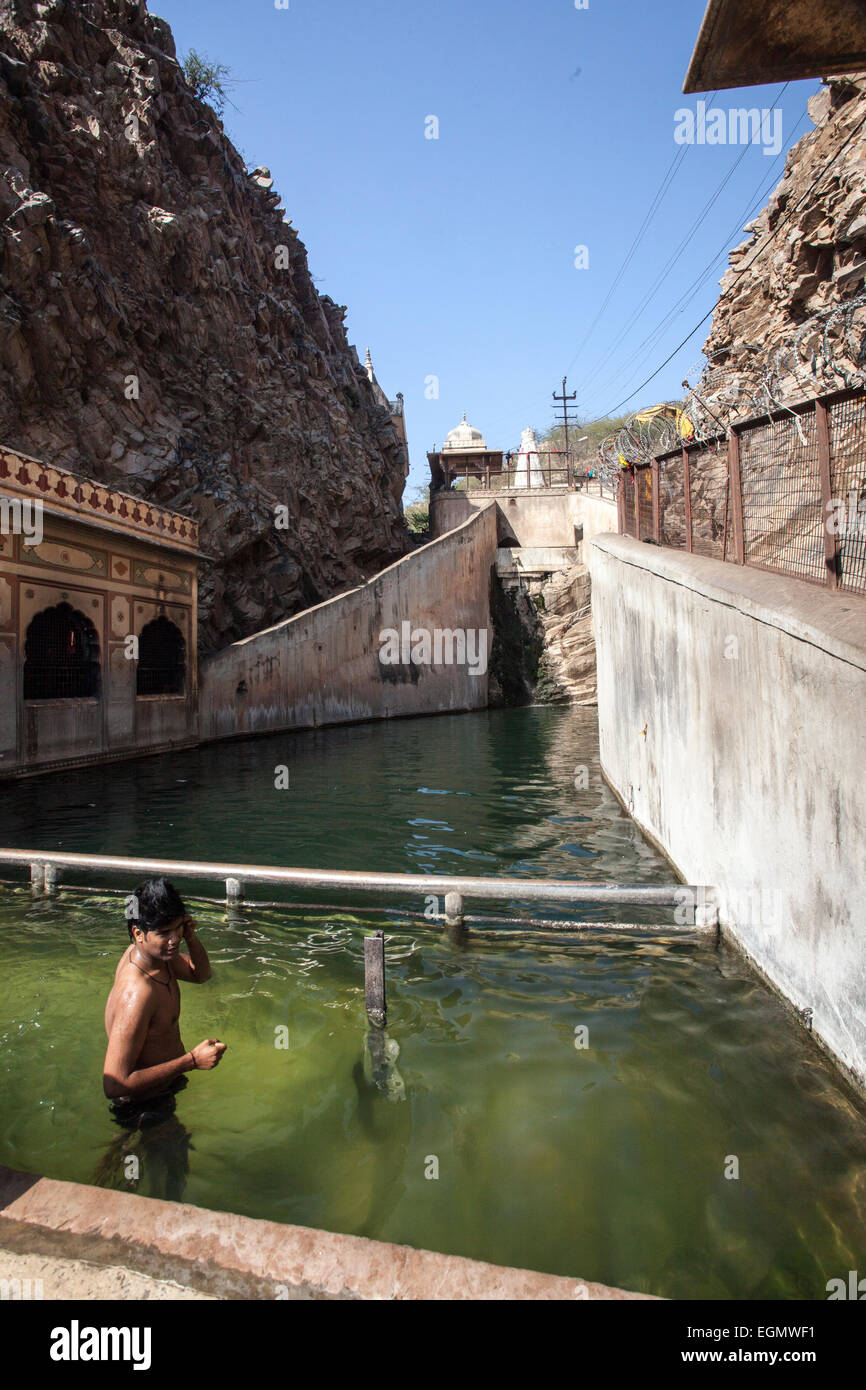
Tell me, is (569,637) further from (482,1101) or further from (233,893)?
(482,1101)

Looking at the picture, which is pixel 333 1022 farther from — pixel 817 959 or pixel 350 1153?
pixel 817 959

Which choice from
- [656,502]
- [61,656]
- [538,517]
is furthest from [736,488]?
[538,517]

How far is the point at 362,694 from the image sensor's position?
915 inches

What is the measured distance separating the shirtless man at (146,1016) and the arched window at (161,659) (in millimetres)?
14463

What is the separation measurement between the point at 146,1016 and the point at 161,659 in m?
15.4

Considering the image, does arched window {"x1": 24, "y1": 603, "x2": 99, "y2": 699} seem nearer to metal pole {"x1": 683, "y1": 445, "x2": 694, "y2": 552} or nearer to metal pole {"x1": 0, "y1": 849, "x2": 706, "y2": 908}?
metal pole {"x1": 0, "y1": 849, "x2": 706, "y2": 908}

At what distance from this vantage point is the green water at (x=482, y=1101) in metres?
2.93

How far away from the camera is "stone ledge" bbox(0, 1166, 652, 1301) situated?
7.33 ft

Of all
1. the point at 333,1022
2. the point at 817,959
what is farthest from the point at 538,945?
the point at 817,959

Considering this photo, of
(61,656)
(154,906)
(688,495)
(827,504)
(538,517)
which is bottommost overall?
(154,906)

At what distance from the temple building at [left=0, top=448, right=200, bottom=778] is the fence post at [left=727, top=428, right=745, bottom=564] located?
39.2 feet

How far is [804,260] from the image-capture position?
18.6 meters

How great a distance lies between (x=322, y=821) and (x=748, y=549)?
21.1 ft

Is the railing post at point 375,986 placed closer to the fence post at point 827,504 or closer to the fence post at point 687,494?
the fence post at point 827,504
